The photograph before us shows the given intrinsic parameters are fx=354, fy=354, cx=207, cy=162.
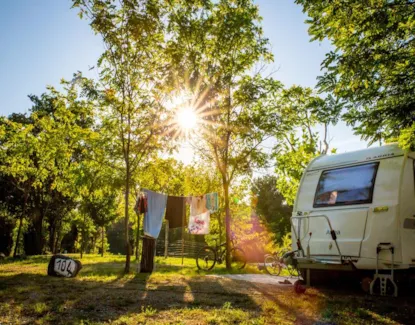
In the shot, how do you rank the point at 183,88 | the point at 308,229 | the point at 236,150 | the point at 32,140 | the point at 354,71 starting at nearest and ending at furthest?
the point at 354,71 → the point at 308,229 → the point at 183,88 → the point at 236,150 → the point at 32,140

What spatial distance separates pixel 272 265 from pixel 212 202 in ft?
12.1

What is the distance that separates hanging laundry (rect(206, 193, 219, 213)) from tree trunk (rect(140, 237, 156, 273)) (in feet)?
13.2

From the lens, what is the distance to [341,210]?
23.0 ft

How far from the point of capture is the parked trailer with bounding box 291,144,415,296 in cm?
615

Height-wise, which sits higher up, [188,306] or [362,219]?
[362,219]

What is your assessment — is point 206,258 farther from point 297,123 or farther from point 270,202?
point 270,202

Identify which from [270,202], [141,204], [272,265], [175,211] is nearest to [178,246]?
[270,202]

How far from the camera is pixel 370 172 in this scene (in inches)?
271

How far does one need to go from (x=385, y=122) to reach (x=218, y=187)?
1731cm

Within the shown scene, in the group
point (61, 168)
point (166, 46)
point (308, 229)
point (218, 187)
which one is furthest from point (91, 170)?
point (308, 229)

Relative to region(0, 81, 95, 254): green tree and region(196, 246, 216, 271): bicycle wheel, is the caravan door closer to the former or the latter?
region(196, 246, 216, 271): bicycle wheel

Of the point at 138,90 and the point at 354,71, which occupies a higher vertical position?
the point at 138,90

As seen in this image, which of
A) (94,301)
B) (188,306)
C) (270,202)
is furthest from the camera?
(270,202)

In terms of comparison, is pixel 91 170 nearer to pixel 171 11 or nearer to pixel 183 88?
pixel 183 88
